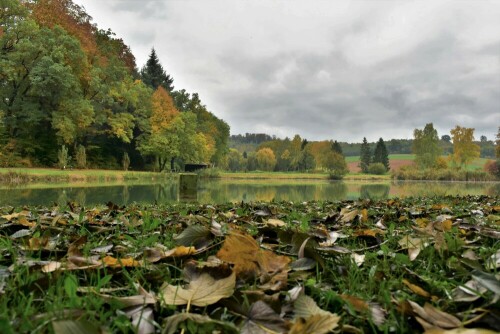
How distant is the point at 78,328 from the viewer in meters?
0.65

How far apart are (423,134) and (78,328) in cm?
6519

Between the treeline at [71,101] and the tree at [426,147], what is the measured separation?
122ft

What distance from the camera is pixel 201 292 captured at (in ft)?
3.03

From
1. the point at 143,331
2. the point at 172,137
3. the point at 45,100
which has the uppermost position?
the point at 45,100

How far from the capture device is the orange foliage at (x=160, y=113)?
33.6 m

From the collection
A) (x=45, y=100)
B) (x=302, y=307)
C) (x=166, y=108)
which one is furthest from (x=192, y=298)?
(x=166, y=108)

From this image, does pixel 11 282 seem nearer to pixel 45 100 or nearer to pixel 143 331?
pixel 143 331

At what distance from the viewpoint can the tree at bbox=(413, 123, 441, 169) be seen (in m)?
56.2

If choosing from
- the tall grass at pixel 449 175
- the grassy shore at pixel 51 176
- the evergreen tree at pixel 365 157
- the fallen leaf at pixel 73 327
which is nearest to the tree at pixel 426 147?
the tall grass at pixel 449 175

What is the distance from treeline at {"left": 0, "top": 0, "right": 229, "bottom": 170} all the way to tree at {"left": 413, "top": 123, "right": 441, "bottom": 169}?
122 ft

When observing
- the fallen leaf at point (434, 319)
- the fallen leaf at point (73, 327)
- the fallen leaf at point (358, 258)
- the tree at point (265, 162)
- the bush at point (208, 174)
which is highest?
the tree at point (265, 162)

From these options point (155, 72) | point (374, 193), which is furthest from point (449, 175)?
point (155, 72)

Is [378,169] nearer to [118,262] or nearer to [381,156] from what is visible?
[381,156]

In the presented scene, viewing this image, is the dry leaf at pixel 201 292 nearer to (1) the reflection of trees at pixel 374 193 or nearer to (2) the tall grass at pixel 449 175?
(1) the reflection of trees at pixel 374 193
